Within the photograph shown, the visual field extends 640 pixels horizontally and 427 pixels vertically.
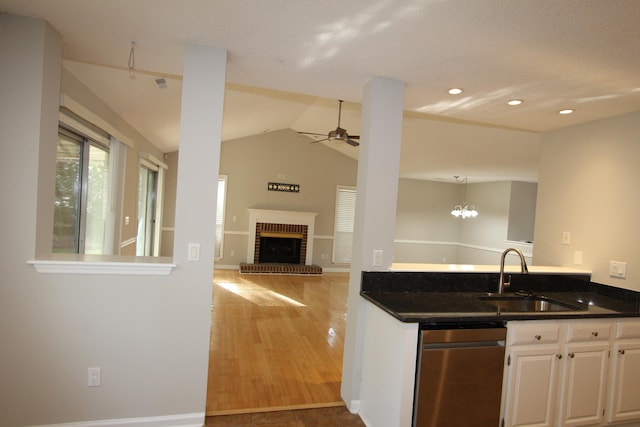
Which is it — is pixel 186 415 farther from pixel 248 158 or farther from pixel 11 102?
pixel 248 158

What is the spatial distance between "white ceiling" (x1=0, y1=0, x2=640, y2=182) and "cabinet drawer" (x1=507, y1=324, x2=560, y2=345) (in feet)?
5.16

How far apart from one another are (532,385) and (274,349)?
2.28m

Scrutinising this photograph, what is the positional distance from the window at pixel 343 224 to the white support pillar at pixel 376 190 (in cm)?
617

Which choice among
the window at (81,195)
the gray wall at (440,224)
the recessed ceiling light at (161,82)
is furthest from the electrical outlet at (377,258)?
the gray wall at (440,224)

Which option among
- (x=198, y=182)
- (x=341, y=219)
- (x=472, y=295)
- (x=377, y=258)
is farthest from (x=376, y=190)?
(x=341, y=219)

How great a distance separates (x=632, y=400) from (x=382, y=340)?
184 cm

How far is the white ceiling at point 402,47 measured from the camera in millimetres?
1601

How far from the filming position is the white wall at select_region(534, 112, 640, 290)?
2.69m

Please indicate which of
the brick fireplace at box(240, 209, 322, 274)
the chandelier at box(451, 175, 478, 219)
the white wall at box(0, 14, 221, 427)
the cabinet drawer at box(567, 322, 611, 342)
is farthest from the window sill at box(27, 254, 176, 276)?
the chandelier at box(451, 175, 478, 219)

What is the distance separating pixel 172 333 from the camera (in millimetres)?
2107

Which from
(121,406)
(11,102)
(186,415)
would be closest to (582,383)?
(186,415)

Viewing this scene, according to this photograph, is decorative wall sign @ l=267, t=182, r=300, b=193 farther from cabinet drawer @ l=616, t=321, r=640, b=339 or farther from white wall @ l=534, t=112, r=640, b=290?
cabinet drawer @ l=616, t=321, r=640, b=339

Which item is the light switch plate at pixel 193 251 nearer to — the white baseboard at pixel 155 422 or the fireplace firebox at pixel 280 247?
the white baseboard at pixel 155 422

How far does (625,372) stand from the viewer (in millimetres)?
2332
